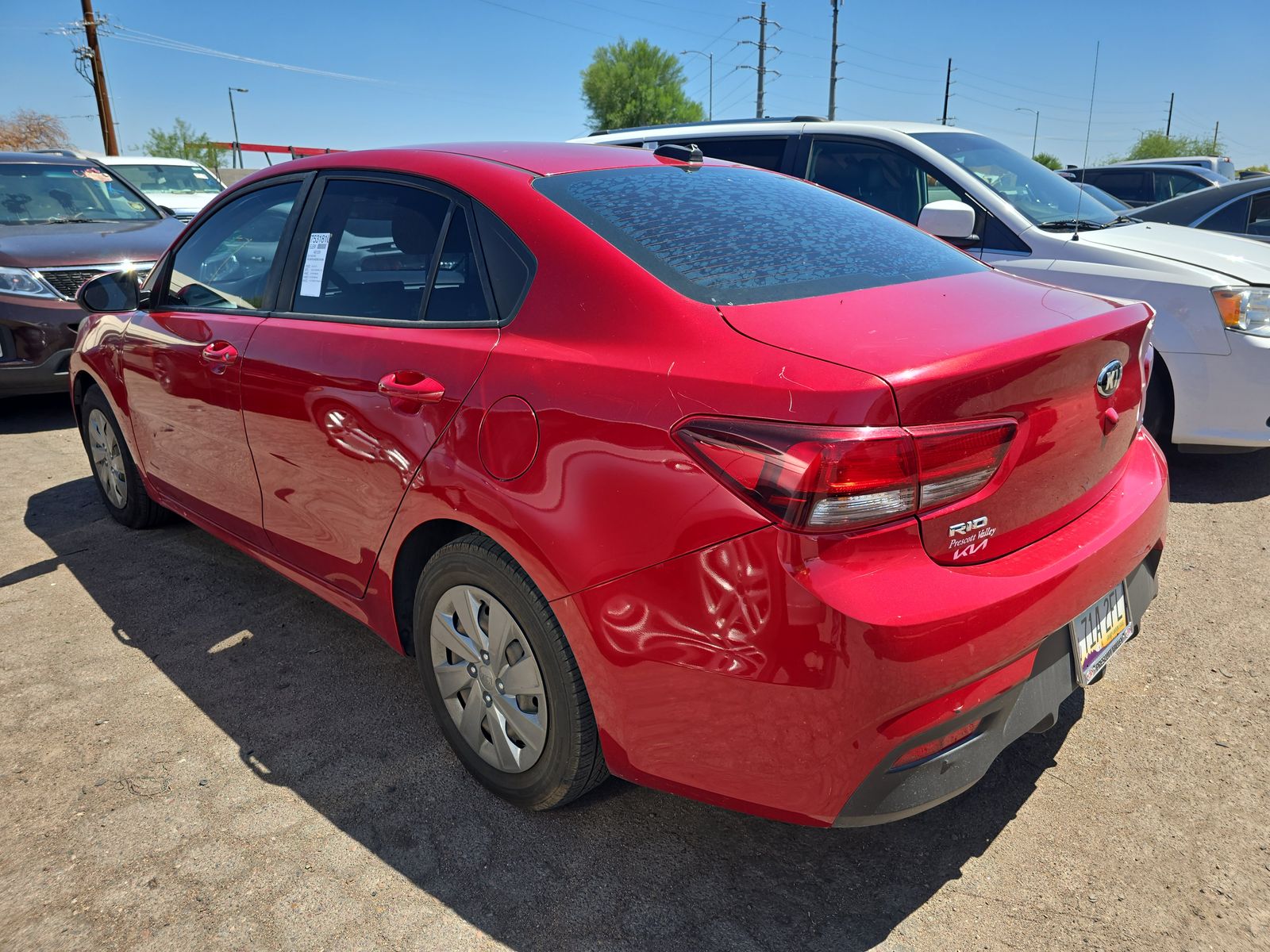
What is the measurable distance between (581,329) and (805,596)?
807 mm

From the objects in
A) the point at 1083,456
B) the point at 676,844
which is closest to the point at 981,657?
the point at 1083,456

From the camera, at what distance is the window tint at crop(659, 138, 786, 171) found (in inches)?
237

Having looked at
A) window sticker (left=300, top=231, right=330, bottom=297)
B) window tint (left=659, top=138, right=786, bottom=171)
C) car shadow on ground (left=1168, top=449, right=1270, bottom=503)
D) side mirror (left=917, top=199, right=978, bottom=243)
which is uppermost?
window tint (left=659, top=138, right=786, bottom=171)

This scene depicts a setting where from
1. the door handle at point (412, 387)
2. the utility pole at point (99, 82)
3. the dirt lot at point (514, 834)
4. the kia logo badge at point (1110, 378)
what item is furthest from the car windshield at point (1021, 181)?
the utility pole at point (99, 82)

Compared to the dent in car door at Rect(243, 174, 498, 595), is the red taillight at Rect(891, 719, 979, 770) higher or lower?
lower

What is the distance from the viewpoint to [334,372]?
265cm

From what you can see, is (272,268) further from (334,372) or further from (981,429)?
(981,429)

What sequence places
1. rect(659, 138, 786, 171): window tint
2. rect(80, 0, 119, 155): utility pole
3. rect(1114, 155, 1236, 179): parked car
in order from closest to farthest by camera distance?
rect(659, 138, 786, 171): window tint, rect(1114, 155, 1236, 179): parked car, rect(80, 0, 119, 155): utility pole

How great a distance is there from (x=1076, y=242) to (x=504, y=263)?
367 cm

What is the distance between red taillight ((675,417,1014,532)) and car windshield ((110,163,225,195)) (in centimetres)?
1413

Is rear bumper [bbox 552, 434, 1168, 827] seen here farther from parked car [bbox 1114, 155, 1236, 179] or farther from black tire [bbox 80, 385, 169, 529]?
parked car [bbox 1114, 155, 1236, 179]

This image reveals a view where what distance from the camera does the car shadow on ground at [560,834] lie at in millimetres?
2098

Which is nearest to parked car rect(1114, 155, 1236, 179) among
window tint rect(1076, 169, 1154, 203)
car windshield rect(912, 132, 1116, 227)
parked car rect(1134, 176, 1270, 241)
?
window tint rect(1076, 169, 1154, 203)

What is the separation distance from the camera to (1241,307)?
438cm
